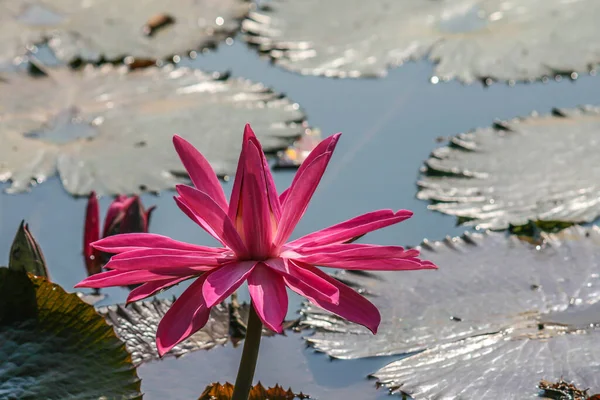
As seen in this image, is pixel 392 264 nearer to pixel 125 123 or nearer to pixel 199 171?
pixel 199 171

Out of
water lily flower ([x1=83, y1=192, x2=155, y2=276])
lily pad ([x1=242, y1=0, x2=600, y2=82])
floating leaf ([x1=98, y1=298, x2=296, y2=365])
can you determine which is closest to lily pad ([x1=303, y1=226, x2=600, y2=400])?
floating leaf ([x1=98, y1=298, x2=296, y2=365])

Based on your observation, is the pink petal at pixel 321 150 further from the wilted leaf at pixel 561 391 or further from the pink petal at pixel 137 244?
the wilted leaf at pixel 561 391

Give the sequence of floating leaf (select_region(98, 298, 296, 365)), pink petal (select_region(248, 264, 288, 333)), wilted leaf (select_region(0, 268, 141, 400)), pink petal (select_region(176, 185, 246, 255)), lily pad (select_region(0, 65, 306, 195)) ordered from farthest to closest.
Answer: lily pad (select_region(0, 65, 306, 195)) < floating leaf (select_region(98, 298, 296, 365)) < wilted leaf (select_region(0, 268, 141, 400)) < pink petal (select_region(176, 185, 246, 255)) < pink petal (select_region(248, 264, 288, 333))

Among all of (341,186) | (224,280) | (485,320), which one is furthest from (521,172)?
(224,280)

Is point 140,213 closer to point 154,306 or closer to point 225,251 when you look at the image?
point 154,306

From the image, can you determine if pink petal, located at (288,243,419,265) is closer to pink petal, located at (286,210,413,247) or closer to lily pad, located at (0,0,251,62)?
pink petal, located at (286,210,413,247)

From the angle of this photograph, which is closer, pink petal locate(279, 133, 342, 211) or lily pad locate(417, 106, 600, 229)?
pink petal locate(279, 133, 342, 211)

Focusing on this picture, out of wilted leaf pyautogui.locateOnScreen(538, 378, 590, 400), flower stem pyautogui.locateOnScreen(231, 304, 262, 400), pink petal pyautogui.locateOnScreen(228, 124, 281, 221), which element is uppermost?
pink petal pyautogui.locateOnScreen(228, 124, 281, 221)

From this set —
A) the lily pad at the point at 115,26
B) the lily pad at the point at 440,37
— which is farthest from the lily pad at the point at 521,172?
the lily pad at the point at 115,26
